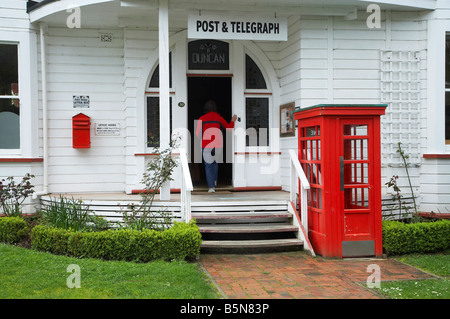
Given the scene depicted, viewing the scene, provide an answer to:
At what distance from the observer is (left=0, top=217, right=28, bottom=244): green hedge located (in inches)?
309

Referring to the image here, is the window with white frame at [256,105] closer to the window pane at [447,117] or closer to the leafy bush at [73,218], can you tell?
the window pane at [447,117]

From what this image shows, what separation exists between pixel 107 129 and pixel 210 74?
8.07 feet

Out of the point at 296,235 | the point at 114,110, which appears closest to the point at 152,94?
the point at 114,110

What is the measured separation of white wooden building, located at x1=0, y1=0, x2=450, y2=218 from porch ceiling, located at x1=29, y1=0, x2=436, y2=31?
0.03 metres

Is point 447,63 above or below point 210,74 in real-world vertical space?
above

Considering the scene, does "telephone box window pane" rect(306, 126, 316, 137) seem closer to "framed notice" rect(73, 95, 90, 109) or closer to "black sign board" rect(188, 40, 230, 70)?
"black sign board" rect(188, 40, 230, 70)

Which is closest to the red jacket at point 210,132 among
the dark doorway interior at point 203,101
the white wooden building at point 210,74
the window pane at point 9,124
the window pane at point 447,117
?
the white wooden building at point 210,74

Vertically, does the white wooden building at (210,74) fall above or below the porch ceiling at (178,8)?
below

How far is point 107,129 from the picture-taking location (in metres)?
10.0

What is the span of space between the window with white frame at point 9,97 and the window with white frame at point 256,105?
465cm

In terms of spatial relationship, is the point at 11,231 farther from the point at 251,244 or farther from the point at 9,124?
the point at 251,244

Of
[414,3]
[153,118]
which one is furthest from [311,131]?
[414,3]

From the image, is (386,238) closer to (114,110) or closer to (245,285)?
(245,285)

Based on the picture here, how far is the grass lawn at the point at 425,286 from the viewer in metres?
5.30
